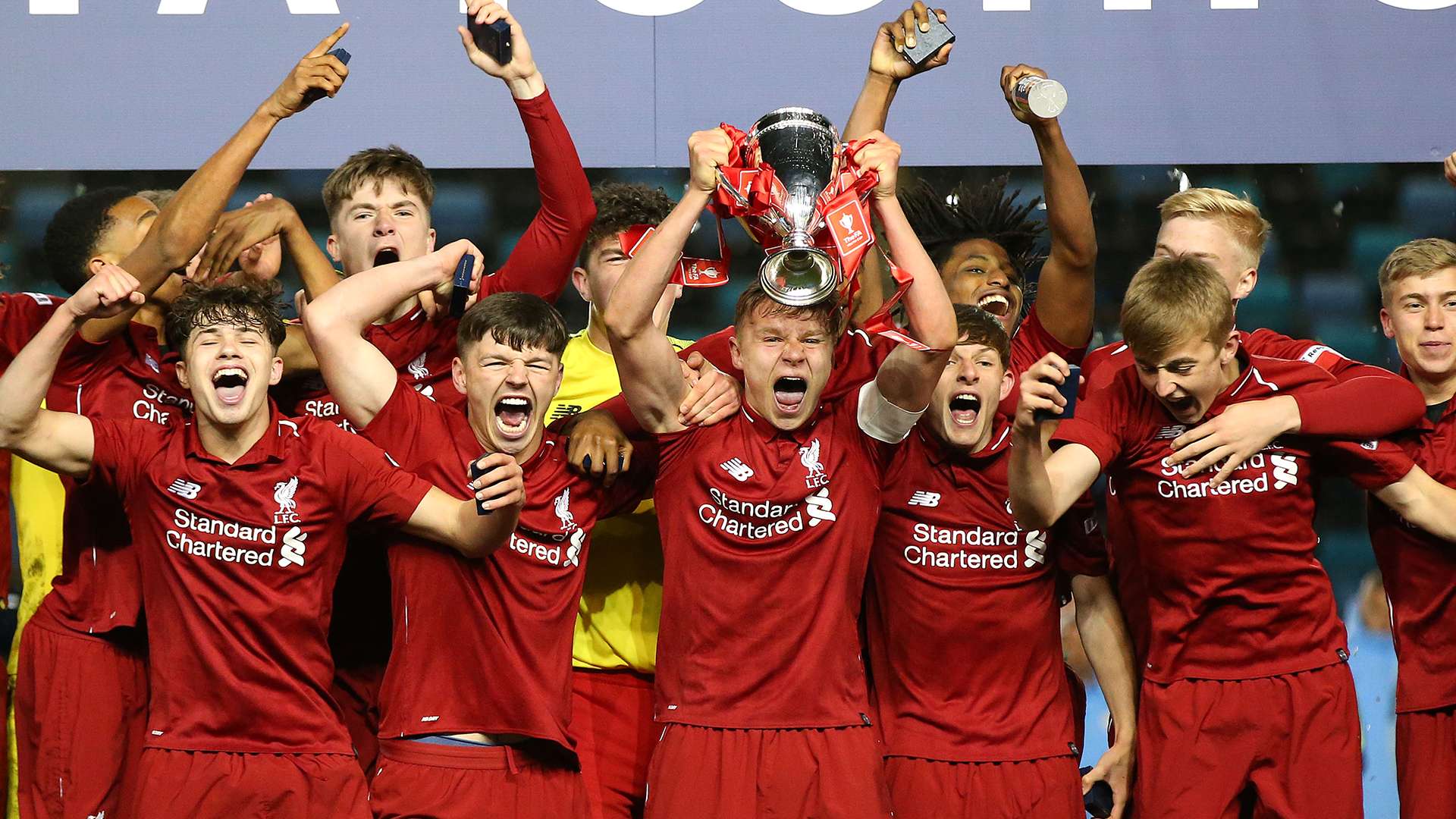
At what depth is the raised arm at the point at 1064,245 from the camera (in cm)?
387

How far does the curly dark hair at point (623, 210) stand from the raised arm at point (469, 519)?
97 cm

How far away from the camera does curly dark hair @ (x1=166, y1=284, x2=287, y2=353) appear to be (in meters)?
3.57

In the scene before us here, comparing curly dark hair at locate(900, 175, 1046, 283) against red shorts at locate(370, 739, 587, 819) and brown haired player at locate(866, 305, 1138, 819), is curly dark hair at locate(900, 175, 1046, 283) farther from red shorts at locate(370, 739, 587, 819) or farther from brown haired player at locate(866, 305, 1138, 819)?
red shorts at locate(370, 739, 587, 819)

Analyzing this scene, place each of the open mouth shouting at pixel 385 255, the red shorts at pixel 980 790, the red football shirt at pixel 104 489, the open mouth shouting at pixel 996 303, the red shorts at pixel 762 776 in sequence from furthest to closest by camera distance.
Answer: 1. the open mouth shouting at pixel 996 303
2. the open mouth shouting at pixel 385 255
3. the red football shirt at pixel 104 489
4. the red shorts at pixel 980 790
5. the red shorts at pixel 762 776

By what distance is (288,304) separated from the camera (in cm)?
469

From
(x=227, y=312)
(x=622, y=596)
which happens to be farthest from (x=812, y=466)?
(x=227, y=312)

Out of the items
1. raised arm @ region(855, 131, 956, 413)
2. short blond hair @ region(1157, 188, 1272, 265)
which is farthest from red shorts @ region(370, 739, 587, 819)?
short blond hair @ region(1157, 188, 1272, 265)

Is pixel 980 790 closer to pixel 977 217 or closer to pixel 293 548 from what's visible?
pixel 293 548

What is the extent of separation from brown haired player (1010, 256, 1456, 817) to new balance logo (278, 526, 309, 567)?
159cm

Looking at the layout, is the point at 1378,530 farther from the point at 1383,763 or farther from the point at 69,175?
the point at 69,175

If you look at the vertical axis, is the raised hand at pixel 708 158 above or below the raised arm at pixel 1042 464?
above

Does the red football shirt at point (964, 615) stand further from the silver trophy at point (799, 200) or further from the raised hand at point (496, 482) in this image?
the raised hand at point (496, 482)

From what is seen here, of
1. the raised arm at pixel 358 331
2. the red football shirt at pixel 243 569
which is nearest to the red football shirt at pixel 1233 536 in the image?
the raised arm at pixel 358 331

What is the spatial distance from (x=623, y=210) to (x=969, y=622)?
147 cm
